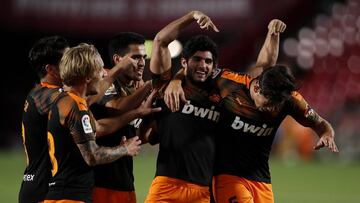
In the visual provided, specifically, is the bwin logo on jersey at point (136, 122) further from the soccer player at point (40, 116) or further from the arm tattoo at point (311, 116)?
the arm tattoo at point (311, 116)

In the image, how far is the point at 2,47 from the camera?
29234mm

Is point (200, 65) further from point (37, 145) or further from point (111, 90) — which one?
point (37, 145)

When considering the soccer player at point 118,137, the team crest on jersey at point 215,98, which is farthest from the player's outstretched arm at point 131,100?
the team crest on jersey at point 215,98

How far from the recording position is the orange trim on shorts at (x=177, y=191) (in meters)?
6.61

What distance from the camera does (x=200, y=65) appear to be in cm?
673

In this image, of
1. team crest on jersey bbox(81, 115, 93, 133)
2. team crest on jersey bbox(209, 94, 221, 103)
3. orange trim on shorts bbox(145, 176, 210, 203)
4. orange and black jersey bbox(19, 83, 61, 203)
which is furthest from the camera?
team crest on jersey bbox(209, 94, 221, 103)

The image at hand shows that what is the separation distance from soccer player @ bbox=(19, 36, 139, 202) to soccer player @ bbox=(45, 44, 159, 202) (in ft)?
1.19

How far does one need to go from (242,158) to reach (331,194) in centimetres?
710

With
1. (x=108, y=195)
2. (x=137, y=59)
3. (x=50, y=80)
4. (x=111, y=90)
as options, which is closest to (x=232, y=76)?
(x=137, y=59)

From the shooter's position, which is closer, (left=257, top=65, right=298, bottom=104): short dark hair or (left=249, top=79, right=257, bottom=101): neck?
(left=257, top=65, right=298, bottom=104): short dark hair

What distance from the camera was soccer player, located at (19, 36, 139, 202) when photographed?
6.25 meters

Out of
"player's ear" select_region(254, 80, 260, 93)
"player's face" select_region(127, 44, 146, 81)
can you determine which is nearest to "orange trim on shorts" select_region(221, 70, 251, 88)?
"player's ear" select_region(254, 80, 260, 93)

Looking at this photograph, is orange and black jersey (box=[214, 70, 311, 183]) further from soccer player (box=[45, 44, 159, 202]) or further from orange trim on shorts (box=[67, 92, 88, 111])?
orange trim on shorts (box=[67, 92, 88, 111])

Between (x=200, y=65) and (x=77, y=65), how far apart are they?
138 centimetres
